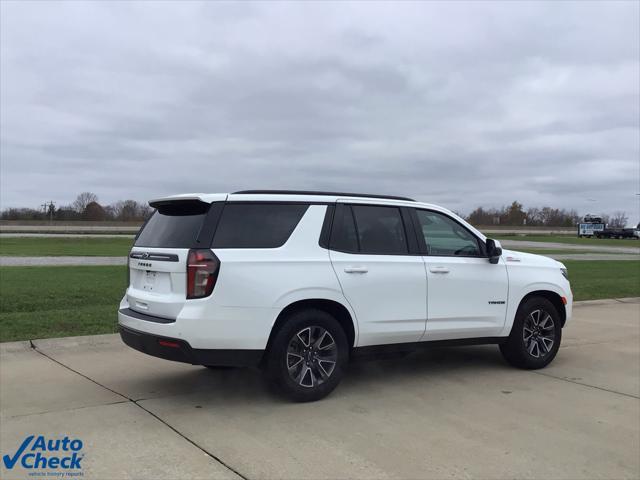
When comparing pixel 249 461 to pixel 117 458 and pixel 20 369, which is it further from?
pixel 20 369

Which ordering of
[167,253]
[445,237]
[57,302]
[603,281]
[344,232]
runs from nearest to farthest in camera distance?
[167,253] < [344,232] < [445,237] < [57,302] < [603,281]

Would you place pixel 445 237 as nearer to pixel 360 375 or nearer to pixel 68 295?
pixel 360 375

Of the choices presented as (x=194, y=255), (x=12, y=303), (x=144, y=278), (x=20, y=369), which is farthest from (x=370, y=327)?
(x=12, y=303)

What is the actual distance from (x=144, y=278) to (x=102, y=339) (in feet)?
9.00

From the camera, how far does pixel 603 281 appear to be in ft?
53.8

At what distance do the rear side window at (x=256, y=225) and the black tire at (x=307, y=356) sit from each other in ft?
2.34

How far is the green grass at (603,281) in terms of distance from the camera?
13953mm

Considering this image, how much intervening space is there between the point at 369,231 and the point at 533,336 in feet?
7.86

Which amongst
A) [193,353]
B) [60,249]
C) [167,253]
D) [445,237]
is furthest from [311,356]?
[60,249]

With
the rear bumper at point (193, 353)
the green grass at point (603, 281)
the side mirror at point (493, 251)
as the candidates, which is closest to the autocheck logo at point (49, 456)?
the rear bumper at point (193, 353)

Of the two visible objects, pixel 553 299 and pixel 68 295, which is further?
pixel 68 295

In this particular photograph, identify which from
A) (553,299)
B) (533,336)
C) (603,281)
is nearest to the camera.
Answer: (533,336)

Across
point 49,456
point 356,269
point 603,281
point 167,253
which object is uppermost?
point 167,253

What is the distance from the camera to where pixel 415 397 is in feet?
18.8
